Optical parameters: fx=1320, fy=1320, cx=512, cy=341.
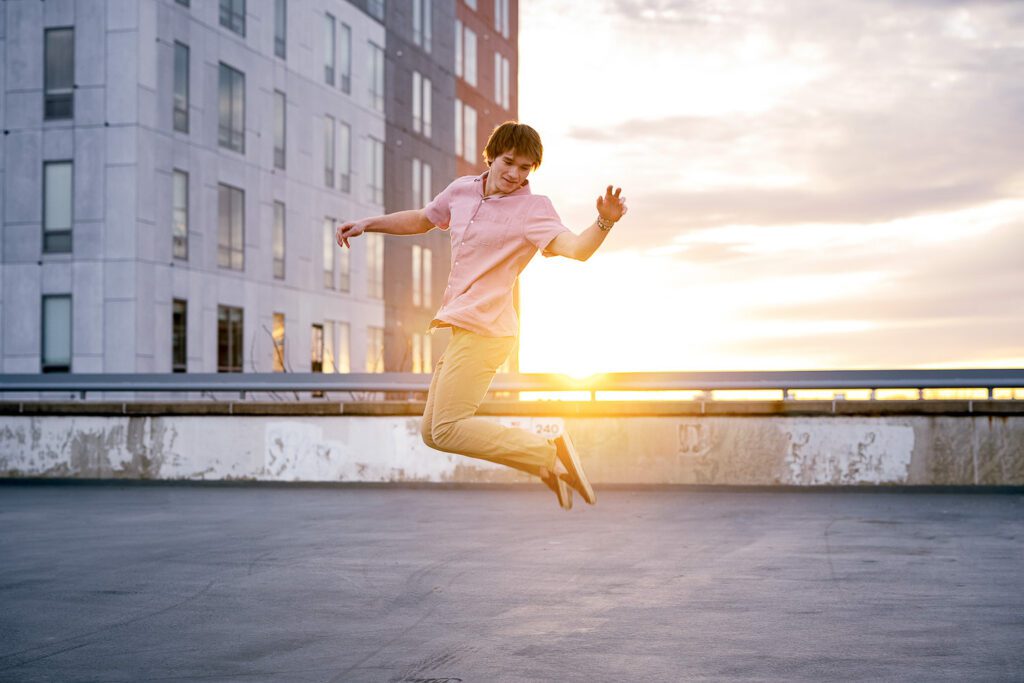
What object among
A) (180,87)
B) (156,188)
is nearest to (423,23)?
(180,87)

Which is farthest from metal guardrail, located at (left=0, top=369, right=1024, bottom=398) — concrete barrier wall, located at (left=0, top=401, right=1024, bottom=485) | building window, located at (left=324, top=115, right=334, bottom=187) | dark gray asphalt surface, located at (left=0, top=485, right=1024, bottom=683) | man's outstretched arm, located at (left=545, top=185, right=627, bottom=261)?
building window, located at (left=324, top=115, right=334, bottom=187)

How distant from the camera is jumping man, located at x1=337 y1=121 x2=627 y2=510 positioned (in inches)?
249

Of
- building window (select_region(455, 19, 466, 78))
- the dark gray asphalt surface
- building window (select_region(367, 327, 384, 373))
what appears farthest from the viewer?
building window (select_region(455, 19, 466, 78))

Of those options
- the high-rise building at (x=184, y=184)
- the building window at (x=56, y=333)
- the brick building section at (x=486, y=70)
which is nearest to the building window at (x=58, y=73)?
the high-rise building at (x=184, y=184)

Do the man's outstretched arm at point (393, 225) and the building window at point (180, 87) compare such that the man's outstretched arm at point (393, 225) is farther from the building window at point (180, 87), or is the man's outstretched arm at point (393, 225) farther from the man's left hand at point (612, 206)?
the building window at point (180, 87)

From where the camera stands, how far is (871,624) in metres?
5.88

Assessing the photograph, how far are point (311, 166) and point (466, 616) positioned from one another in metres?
38.1

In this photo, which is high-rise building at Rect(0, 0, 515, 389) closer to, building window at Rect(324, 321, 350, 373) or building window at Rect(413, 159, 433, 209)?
building window at Rect(324, 321, 350, 373)

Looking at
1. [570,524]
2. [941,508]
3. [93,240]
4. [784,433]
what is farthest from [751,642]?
[93,240]

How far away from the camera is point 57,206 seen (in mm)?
33656

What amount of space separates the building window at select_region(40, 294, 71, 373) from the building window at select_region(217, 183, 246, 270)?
504 cm

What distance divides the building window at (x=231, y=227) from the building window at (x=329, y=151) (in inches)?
246

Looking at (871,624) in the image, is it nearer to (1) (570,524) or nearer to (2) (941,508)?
(1) (570,524)

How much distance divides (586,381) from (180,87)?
2468cm
